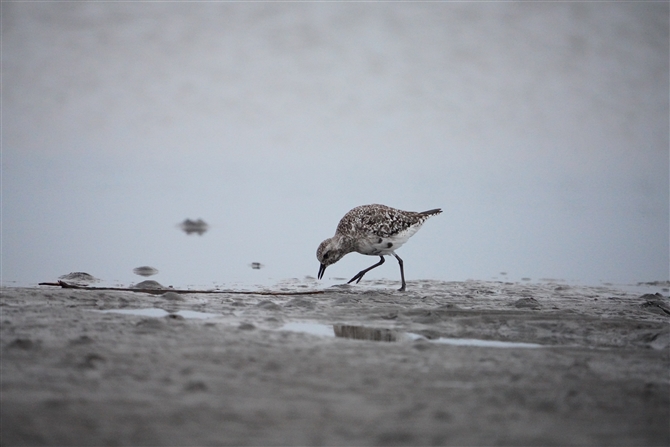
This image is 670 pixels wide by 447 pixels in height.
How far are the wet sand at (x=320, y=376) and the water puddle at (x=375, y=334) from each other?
5 cm

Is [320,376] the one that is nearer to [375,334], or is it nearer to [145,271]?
[375,334]

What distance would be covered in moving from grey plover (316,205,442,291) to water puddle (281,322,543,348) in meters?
4.11

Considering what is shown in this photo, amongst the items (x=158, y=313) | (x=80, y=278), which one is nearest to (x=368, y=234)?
(x=80, y=278)

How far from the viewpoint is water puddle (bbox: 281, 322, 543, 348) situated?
19.5ft

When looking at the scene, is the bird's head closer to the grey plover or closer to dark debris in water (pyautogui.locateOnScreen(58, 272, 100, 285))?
the grey plover

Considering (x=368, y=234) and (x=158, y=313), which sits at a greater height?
(x=368, y=234)

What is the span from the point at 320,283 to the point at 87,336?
5310 millimetres

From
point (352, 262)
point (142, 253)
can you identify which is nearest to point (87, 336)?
point (142, 253)

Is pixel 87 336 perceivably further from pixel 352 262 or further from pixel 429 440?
pixel 352 262

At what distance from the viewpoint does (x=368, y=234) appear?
10820mm

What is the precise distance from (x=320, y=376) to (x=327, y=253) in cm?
622

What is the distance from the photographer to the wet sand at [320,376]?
138 inches

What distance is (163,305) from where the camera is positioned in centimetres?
727

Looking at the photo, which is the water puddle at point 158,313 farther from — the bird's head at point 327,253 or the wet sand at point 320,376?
the bird's head at point 327,253
